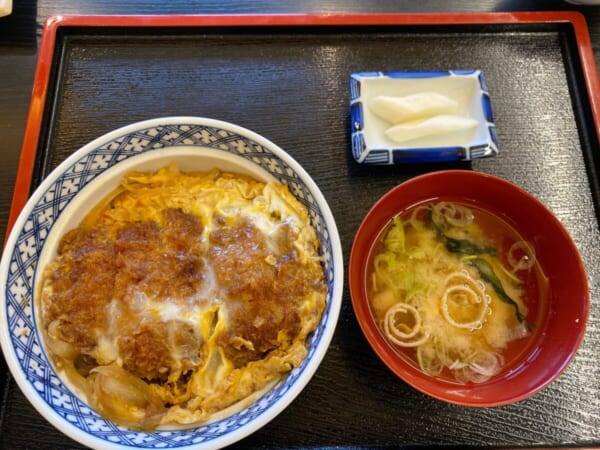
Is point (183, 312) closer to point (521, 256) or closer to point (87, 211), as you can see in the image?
point (87, 211)

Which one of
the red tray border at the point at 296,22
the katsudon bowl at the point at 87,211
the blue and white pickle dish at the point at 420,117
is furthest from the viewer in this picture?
the red tray border at the point at 296,22

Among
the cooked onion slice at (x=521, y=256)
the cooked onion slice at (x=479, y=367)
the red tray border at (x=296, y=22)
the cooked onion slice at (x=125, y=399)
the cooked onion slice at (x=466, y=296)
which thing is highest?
A: the red tray border at (x=296, y=22)

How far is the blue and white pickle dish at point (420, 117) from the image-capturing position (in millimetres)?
1802

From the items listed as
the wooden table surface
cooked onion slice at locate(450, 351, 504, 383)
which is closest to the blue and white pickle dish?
the wooden table surface

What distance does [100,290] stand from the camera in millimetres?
1410

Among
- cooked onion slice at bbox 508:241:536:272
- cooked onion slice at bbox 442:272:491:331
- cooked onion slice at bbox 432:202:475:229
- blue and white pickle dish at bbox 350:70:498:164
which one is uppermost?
blue and white pickle dish at bbox 350:70:498:164

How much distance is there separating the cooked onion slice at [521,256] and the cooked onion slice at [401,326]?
42 centimetres

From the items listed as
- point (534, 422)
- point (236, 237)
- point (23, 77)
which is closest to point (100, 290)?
point (236, 237)

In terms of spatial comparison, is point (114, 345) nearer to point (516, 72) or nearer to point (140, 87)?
point (140, 87)

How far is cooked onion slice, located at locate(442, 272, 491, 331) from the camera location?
1.62 meters

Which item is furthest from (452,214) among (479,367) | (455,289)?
(479,367)

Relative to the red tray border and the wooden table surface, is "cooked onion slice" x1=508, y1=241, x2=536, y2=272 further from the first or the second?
the red tray border

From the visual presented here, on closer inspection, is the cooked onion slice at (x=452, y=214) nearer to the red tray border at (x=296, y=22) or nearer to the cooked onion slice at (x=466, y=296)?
the cooked onion slice at (x=466, y=296)

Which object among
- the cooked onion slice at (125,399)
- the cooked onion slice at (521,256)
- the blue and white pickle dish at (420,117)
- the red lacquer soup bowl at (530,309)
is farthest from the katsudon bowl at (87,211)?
the cooked onion slice at (521,256)
